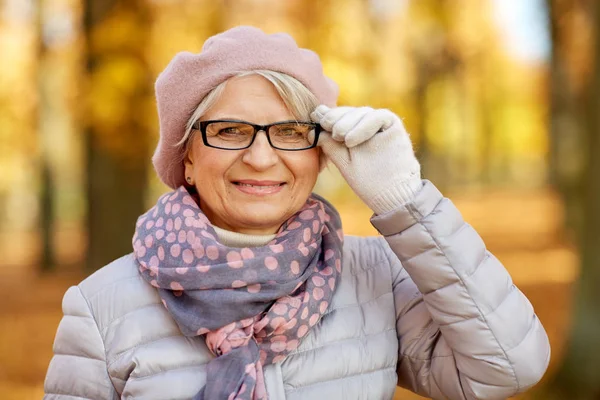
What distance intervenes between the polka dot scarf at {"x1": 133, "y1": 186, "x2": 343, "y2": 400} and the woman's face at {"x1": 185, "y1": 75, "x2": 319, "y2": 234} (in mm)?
89

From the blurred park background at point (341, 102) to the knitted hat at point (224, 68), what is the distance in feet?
1.52

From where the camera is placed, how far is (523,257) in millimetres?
14938

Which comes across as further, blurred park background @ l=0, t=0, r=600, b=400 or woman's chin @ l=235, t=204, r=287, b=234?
blurred park background @ l=0, t=0, r=600, b=400

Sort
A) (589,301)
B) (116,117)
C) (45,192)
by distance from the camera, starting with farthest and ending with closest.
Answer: (45,192) < (116,117) < (589,301)

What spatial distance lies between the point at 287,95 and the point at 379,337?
0.86 metres

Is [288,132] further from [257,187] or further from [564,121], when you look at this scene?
[564,121]

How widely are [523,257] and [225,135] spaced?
1353 centimetres

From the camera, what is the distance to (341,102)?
10.3 meters

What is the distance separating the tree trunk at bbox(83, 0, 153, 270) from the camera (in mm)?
8062

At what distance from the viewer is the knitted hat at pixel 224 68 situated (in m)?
2.33

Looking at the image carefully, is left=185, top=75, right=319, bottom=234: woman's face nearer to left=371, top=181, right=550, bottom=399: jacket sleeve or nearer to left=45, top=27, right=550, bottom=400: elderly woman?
left=45, top=27, right=550, bottom=400: elderly woman

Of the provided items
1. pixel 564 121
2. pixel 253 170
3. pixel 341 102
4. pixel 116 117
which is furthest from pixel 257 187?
pixel 564 121

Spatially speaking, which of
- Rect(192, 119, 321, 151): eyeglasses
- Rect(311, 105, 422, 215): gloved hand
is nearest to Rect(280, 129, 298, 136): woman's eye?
Rect(192, 119, 321, 151): eyeglasses

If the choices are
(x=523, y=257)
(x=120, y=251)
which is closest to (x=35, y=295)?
(x=120, y=251)
